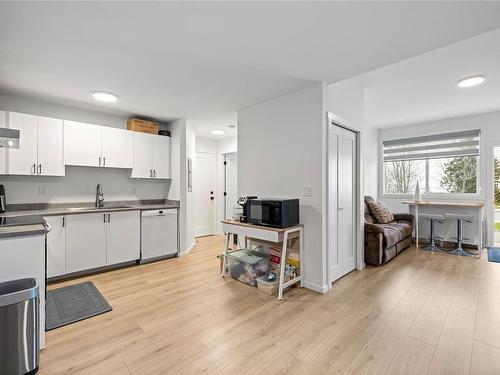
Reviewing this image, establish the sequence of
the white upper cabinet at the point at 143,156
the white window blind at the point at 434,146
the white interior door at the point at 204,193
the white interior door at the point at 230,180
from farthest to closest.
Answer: the white interior door at the point at 230,180
the white interior door at the point at 204,193
the white window blind at the point at 434,146
the white upper cabinet at the point at 143,156

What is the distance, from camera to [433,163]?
209 inches

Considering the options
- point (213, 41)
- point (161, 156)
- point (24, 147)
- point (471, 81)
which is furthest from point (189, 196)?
point (471, 81)

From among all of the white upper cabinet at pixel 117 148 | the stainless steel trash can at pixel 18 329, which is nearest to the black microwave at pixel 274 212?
the stainless steel trash can at pixel 18 329

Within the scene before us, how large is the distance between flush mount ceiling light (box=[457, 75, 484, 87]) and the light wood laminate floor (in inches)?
99.7

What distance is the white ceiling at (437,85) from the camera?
2.53 metres

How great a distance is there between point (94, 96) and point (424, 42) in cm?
362

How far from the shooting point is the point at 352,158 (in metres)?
3.47

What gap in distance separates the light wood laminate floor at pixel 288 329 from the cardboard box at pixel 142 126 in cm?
232

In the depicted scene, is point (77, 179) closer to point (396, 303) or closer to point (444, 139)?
point (396, 303)

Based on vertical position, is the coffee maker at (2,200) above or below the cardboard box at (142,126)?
below

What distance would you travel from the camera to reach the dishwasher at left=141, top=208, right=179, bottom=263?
Answer: 387 centimetres

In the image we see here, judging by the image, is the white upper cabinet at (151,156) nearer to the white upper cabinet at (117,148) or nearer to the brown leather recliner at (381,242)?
the white upper cabinet at (117,148)

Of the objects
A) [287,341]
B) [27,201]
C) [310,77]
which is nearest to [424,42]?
[310,77]

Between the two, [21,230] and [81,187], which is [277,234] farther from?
[81,187]
